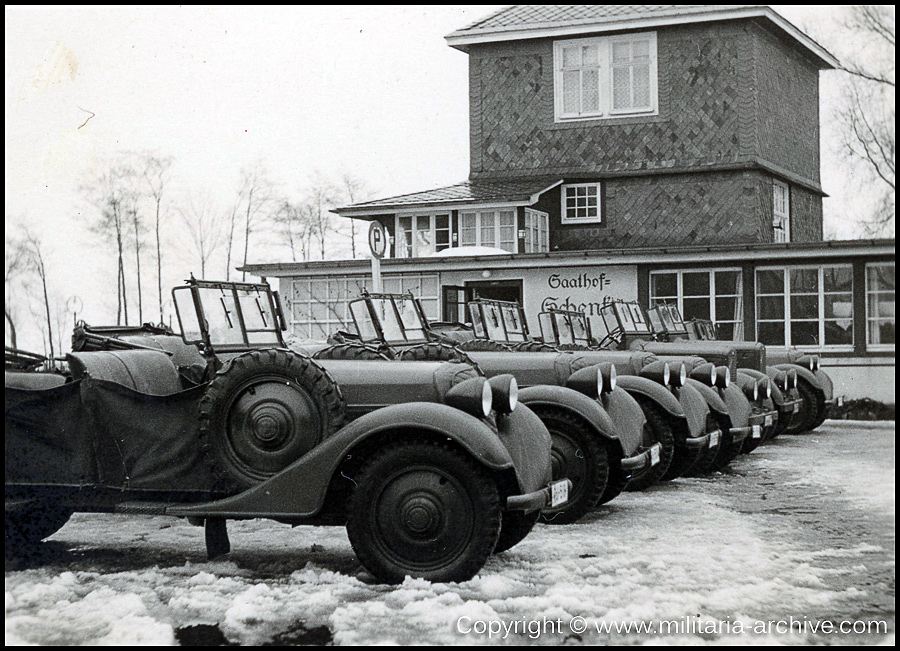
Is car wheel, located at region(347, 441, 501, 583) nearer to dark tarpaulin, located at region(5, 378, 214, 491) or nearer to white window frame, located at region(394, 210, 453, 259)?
dark tarpaulin, located at region(5, 378, 214, 491)

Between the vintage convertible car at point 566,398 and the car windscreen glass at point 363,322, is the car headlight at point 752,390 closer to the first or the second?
the vintage convertible car at point 566,398

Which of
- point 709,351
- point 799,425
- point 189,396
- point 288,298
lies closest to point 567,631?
point 189,396

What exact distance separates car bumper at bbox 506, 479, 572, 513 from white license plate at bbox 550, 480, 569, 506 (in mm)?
31

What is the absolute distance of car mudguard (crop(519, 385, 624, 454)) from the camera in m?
7.44

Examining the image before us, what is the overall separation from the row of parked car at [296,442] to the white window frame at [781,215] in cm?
1833

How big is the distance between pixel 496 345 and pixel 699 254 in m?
11.4

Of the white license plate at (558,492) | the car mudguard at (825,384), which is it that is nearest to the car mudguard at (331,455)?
the white license plate at (558,492)

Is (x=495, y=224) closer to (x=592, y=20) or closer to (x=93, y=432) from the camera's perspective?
(x=592, y=20)

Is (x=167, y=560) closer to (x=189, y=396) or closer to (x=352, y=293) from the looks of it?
(x=189, y=396)

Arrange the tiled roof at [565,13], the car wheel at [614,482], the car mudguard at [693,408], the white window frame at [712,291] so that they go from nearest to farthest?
the car wheel at [614,482] → the car mudguard at [693,408] → the white window frame at [712,291] → the tiled roof at [565,13]

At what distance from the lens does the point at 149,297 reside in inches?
443

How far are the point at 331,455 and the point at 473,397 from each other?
835 millimetres

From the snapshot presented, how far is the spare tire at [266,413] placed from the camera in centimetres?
580

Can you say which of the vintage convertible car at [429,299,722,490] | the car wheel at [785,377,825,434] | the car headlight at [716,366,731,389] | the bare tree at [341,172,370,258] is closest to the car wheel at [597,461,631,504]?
the vintage convertible car at [429,299,722,490]
